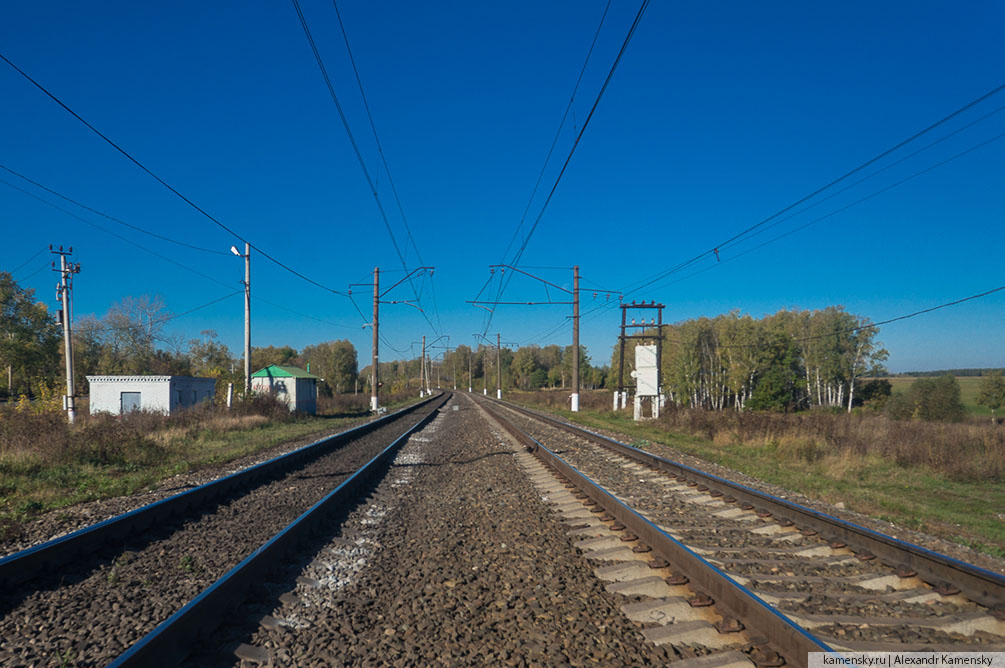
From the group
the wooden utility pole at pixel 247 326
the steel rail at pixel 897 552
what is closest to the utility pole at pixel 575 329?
the wooden utility pole at pixel 247 326

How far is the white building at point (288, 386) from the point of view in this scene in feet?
115

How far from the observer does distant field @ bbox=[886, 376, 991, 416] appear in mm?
45831

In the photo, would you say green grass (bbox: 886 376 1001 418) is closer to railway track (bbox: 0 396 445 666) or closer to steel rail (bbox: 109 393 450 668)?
railway track (bbox: 0 396 445 666)

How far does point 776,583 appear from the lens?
16.1 feet

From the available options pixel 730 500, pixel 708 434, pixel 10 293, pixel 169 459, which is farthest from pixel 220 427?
pixel 10 293

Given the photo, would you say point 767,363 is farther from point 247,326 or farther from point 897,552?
point 897,552

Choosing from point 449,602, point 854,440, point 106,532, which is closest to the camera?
point 449,602

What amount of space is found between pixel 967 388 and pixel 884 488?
A: 246 ft

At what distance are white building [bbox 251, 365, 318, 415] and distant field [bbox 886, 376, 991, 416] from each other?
144 ft

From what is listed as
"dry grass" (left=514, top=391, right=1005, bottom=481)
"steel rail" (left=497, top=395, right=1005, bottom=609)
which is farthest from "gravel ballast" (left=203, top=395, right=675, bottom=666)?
"dry grass" (left=514, top=391, right=1005, bottom=481)

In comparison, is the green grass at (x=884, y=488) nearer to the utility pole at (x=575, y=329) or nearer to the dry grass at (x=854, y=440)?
the dry grass at (x=854, y=440)

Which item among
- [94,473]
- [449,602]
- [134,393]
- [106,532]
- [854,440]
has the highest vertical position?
[134,393]

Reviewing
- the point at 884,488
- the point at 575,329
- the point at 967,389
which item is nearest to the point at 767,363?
the point at 967,389

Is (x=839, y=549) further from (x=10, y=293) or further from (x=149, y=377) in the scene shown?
(x=10, y=293)
